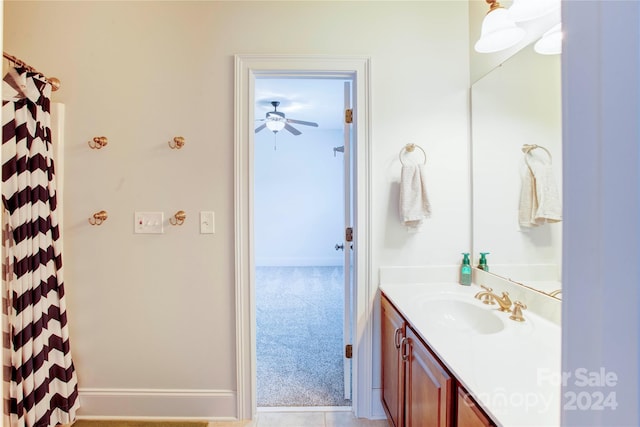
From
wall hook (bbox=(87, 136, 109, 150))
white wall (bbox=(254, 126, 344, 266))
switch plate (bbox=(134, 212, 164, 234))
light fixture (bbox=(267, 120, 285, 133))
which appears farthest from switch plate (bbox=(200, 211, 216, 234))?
white wall (bbox=(254, 126, 344, 266))

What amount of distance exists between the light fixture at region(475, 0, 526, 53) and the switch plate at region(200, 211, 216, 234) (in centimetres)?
160

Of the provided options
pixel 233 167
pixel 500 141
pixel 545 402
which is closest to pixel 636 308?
pixel 545 402

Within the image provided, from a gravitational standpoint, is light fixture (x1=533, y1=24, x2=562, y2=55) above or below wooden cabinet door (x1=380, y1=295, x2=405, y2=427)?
above

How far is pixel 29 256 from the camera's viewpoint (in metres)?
1.43

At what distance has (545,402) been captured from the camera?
745mm

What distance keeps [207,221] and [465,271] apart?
1465mm

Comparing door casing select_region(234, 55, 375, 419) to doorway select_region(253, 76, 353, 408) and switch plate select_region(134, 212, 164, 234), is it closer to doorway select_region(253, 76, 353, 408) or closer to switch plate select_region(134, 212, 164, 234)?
doorway select_region(253, 76, 353, 408)

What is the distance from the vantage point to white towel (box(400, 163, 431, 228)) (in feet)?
5.43

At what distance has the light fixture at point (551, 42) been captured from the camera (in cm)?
116

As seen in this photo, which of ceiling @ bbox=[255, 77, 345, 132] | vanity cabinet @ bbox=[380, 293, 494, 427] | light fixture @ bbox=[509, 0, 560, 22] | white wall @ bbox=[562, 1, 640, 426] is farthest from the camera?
ceiling @ bbox=[255, 77, 345, 132]

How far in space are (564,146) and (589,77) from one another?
86mm

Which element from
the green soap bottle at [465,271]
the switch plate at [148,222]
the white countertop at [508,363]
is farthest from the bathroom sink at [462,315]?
the switch plate at [148,222]

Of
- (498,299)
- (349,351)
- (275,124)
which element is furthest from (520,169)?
(275,124)

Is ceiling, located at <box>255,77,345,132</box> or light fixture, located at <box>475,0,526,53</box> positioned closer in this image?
light fixture, located at <box>475,0,526,53</box>
